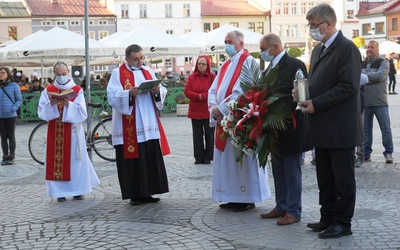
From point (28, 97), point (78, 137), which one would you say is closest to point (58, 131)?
point (78, 137)

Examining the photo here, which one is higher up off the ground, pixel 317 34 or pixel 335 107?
Result: pixel 317 34

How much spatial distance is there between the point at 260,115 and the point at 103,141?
6.28 metres

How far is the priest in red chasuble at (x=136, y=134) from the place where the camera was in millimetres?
9328

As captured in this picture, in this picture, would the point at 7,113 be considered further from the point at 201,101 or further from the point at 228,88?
the point at 228,88

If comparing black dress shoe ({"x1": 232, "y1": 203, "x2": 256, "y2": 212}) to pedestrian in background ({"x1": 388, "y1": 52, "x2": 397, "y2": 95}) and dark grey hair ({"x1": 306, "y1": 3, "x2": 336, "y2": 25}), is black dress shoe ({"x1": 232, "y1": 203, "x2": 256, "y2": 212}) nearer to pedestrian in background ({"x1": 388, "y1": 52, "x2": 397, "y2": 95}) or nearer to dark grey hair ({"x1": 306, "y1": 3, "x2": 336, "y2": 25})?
dark grey hair ({"x1": 306, "y1": 3, "x2": 336, "y2": 25})

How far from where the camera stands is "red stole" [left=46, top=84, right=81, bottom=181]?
9.87 m

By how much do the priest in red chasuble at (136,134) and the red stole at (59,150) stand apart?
2.54ft

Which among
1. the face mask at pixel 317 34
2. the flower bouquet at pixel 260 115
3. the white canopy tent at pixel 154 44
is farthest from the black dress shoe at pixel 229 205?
the white canopy tent at pixel 154 44

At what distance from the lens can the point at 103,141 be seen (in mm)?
13492

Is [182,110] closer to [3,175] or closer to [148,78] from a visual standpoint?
[3,175]

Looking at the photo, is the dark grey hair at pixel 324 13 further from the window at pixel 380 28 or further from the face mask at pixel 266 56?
the window at pixel 380 28

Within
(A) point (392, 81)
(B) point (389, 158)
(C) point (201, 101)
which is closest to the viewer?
(B) point (389, 158)

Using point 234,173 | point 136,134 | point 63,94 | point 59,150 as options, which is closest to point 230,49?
point 234,173

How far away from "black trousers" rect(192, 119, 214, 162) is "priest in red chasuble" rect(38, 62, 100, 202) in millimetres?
3290
